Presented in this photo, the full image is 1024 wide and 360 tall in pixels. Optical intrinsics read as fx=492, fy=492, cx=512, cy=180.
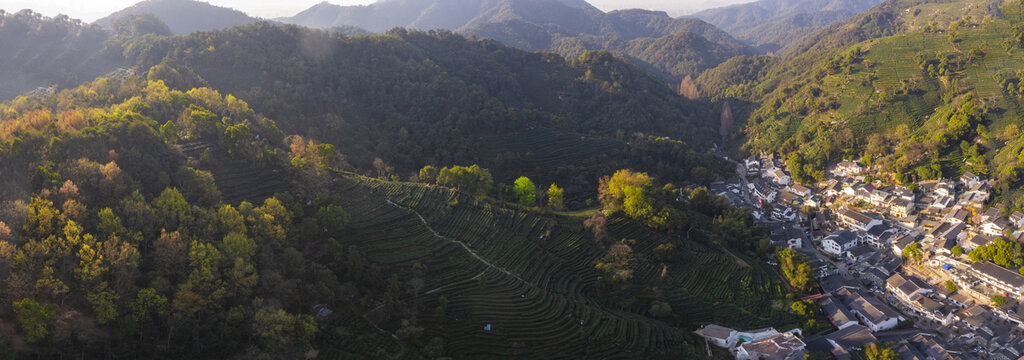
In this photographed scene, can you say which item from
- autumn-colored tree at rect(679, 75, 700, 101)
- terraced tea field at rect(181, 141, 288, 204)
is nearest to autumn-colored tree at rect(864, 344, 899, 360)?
terraced tea field at rect(181, 141, 288, 204)

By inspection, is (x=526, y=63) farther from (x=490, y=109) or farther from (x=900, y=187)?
(x=900, y=187)

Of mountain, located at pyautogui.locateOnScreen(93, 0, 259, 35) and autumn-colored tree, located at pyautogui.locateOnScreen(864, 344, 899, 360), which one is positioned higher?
mountain, located at pyautogui.locateOnScreen(93, 0, 259, 35)

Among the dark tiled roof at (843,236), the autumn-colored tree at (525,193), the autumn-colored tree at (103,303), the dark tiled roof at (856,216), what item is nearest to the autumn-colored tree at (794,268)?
the dark tiled roof at (843,236)

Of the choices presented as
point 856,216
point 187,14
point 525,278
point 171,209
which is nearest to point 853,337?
point 856,216

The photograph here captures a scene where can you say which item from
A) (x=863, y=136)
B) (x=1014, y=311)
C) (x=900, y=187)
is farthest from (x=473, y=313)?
(x=863, y=136)

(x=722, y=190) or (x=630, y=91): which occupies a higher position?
(x=630, y=91)

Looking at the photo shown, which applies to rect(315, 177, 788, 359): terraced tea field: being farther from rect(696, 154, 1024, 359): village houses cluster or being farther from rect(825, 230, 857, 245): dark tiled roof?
rect(825, 230, 857, 245): dark tiled roof

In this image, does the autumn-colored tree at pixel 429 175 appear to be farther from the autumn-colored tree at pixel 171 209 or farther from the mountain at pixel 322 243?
the autumn-colored tree at pixel 171 209
